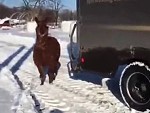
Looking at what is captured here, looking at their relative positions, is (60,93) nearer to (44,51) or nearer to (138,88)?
(44,51)

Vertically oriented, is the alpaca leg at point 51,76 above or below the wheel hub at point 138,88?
below

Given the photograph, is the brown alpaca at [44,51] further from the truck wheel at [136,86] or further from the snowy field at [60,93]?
the truck wheel at [136,86]

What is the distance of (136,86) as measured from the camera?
827 cm

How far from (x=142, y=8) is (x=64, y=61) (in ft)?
28.0

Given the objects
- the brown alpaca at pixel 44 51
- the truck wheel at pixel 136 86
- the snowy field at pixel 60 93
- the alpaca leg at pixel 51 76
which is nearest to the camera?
the truck wheel at pixel 136 86

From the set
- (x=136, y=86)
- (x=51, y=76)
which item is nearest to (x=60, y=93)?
(x=51, y=76)

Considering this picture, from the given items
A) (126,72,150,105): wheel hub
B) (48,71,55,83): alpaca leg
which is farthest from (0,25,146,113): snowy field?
(126,72,150,105): wheel hub

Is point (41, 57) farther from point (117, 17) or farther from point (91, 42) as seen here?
point (117, 17)

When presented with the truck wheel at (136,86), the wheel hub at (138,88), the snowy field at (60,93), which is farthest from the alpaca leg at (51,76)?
the wheel hub at (138,88)

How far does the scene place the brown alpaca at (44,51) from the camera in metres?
10.9

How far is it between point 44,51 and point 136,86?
3473 mm

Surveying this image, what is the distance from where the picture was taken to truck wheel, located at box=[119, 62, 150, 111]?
26.0ft

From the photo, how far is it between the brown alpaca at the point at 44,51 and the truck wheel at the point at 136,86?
10.0ft

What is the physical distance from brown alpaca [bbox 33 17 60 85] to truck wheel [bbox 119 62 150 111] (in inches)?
120
